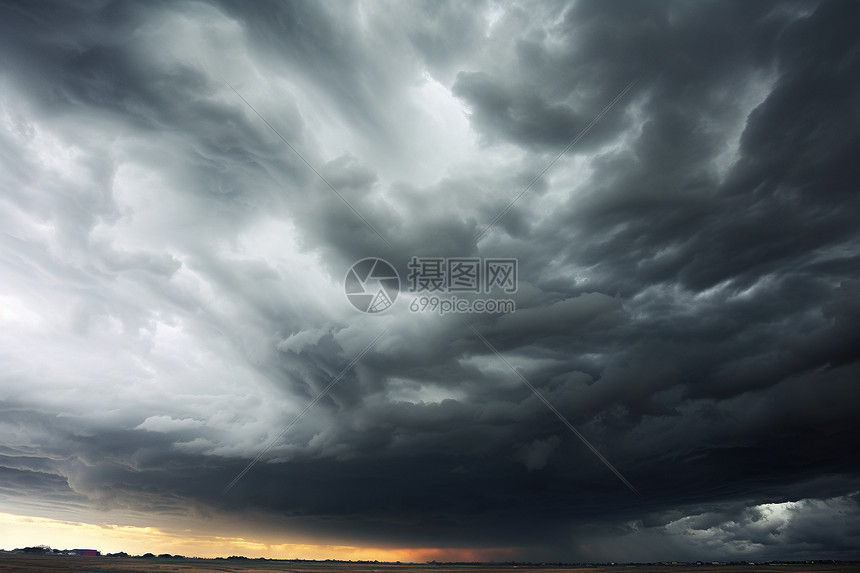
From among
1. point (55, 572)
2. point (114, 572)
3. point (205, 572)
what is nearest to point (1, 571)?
point (55, 572)

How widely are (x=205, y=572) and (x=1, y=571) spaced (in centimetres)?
5415

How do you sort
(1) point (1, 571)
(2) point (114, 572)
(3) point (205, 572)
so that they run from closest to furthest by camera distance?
(1) point (1, 571), (2) point (114, 572), (3) point (205, 572)

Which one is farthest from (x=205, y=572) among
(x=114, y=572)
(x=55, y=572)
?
(x=55, y=572)

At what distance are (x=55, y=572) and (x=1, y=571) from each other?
11514mm

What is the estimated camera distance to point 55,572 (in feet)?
436

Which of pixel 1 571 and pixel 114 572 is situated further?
pixel 114 572

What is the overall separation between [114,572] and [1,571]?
108 feet

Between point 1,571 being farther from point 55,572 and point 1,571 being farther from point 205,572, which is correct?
point 205,572

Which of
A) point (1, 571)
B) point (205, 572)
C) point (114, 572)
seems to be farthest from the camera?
point (205, 572)

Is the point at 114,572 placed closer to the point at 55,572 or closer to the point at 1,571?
the point at 55,572

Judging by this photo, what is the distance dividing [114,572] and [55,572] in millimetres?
22854

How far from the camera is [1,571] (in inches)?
4936

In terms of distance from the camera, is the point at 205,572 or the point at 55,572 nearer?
the point at 55,572

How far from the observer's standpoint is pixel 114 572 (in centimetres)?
15275
